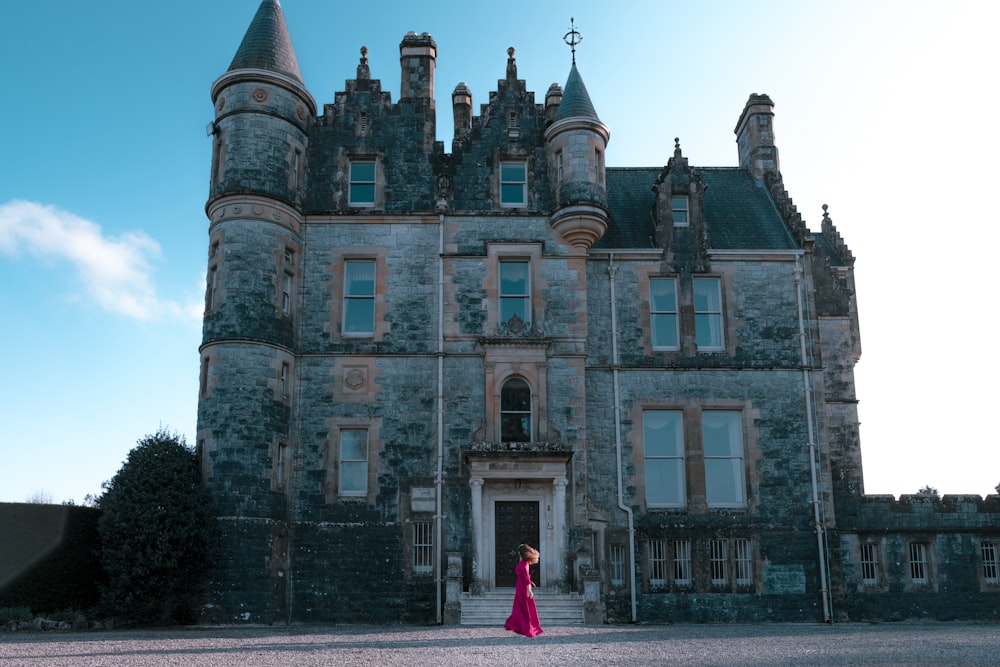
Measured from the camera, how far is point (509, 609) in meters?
22.0

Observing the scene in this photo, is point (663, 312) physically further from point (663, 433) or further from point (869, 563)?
point (869, 563)

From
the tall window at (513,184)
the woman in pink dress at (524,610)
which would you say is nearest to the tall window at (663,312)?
the tall window at (513,184)

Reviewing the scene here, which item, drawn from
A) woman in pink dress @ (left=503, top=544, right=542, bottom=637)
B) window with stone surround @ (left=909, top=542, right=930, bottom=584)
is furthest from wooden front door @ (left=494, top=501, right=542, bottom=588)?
window with stone surround @ (left=909, top=542, right=930, bottom=584)

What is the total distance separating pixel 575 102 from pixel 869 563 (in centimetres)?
1460

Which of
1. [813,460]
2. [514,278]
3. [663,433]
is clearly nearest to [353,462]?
[514,278]

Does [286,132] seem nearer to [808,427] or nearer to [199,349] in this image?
[199,349]

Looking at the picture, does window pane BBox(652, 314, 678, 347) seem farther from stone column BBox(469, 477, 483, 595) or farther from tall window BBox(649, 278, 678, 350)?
stone column BBox(469, 477, 483, 595)

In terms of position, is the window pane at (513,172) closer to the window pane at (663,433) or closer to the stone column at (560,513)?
the window pane at (663,433)

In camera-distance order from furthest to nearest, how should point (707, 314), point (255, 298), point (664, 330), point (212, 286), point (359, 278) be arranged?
1. point (707, 314)
2. point (664, 330)
3. point (359, 278)
4. point (212, 286)
5. point (255, 298)

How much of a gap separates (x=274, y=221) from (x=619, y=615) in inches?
526

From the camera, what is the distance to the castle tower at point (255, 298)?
22.7 m

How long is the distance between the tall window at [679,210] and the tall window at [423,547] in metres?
11.0

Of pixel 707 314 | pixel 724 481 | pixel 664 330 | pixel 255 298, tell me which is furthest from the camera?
pixel 707 314

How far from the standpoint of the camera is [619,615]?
24047 mm
